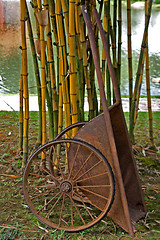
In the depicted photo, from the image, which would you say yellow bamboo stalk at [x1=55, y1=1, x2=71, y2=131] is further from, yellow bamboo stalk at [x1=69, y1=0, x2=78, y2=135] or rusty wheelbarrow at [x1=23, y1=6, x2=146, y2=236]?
rusty wheelbarrow at [x1=23, y1=6, x2=146, y2=236]

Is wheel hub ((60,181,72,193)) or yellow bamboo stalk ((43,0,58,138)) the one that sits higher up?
yellow bamboo stalk ((43,0,58,138))

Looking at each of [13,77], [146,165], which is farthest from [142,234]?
[13,77]

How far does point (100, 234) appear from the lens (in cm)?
145

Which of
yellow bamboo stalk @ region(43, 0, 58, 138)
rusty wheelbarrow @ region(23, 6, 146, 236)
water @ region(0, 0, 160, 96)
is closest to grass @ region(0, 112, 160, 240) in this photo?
rusty wheelbarrow @ region(23, 6, 146, 236)

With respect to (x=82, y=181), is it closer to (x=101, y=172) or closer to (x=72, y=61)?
(x=101, y=172)

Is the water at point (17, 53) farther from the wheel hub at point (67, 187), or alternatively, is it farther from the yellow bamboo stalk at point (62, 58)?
the wheel hub at point (67, 187)

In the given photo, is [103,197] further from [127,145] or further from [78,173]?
[127,145]

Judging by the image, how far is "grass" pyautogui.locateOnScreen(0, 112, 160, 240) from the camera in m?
1.45

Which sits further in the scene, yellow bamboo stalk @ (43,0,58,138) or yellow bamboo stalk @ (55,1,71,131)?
yellow bamboo stalk @ (43,0,58,138)

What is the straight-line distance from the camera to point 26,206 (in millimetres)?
1703

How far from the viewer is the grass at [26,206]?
1.45 meters

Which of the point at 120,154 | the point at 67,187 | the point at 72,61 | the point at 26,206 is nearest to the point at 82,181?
the point at 67,187

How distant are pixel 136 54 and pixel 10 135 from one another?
5414 millimetres

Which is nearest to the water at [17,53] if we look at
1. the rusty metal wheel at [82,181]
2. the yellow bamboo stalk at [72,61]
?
the yellow bamboo stalk at [72,61]
